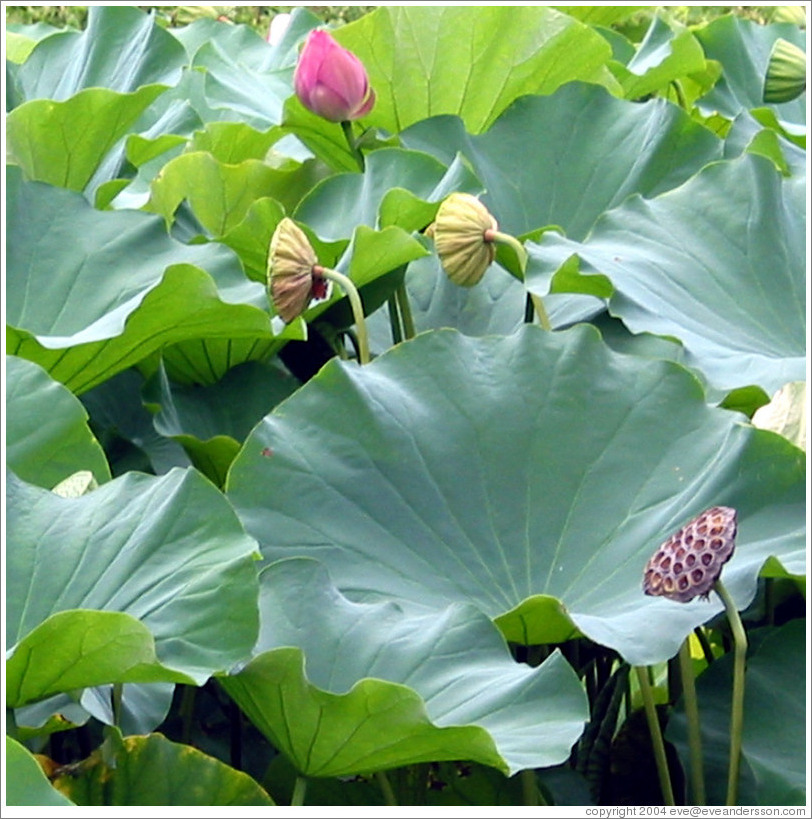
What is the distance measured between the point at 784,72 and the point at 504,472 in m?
0.54

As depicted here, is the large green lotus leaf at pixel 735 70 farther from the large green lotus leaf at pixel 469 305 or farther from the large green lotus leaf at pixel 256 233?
the large green lotus leaf at pixel 256 233

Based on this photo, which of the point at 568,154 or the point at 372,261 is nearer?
the point at 372,261

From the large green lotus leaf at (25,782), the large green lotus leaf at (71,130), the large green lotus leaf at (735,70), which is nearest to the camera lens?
the large green lotus leaf at (25,782)

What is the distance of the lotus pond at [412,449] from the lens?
2.41 ft

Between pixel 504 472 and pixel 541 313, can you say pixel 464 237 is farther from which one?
pixel 504 472

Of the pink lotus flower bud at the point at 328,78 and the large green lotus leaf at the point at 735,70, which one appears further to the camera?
the large green lotus leaf at the point at 735,70

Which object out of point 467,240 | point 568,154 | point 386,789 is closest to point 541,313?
point 467,240

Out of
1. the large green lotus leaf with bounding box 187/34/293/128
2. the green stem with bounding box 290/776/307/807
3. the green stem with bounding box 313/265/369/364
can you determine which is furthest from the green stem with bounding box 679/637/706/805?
the large green lotus leaf with bounding box 187/34/293/128

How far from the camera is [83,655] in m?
→ 0.67

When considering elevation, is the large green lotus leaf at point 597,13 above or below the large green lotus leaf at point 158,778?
above

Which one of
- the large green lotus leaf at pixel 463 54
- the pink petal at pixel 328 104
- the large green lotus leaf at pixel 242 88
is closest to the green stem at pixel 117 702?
the pink petal at pixel 328 104

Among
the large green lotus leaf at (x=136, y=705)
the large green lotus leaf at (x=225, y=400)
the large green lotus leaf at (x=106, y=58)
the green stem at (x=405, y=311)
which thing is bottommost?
the large green lotus leaf at (x=136, y=705)

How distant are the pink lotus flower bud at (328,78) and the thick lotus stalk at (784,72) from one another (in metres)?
0.37

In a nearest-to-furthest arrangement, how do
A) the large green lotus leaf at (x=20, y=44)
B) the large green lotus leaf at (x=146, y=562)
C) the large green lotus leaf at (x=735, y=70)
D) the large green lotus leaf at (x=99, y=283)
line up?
1. the large green lotus leaf at (x=146, y=562)
2. the large green lotus leaf at (x=99, y=283)
3. the large green lotus leaf at (x=735, y=70)
4. the large green lotus leaf at (x=20, y=44)
